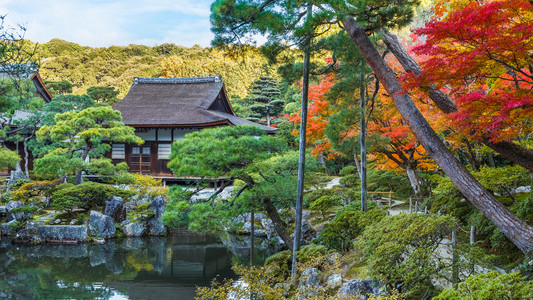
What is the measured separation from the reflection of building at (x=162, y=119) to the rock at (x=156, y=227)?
440cm

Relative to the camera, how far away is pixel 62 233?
37.9 ft

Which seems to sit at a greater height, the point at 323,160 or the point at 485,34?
the point at 485,34

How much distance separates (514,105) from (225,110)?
59.0ft

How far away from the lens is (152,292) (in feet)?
26.0

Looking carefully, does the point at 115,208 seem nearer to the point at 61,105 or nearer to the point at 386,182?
the point at 61,105

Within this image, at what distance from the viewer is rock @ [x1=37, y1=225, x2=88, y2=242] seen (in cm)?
1155

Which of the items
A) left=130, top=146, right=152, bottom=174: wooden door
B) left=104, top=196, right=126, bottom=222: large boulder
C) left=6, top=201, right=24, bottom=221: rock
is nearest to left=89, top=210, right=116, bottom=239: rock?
left=104, top=196, right=126, bottom=222: large boulder

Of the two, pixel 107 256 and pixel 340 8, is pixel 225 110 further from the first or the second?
pixel 340 8

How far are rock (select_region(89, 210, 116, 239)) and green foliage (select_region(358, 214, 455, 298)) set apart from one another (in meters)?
9.58

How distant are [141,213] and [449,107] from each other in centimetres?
961

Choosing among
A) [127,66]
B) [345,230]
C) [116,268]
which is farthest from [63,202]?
[127,66]

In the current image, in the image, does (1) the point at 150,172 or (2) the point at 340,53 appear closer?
(2) the point at 340,53

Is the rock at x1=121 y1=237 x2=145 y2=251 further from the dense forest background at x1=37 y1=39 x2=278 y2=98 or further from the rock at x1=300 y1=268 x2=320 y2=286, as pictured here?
the dense forest background at x1=37 y1=39 x2=278 y2=98

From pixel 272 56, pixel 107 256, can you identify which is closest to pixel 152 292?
pixel 107 256
